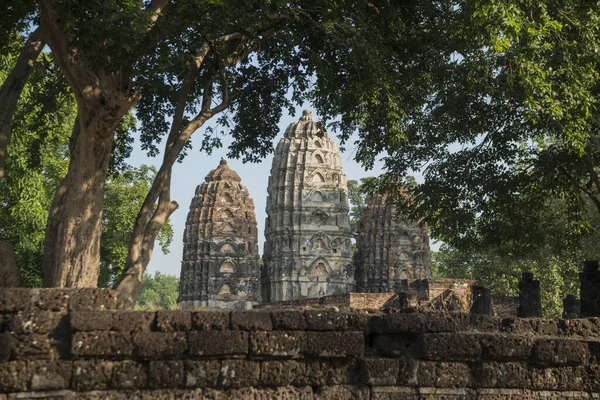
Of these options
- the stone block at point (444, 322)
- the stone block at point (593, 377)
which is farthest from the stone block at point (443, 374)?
the stone block at point (593, 377)

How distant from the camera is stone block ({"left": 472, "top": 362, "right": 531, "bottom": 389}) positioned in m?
6.99

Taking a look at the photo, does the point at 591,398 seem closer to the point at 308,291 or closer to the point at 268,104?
the point at 268,104

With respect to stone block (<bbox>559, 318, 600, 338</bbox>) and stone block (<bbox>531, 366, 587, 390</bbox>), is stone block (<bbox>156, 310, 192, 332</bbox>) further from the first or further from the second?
stone block (<bbox>559, 318, 600, 338</bbox>)

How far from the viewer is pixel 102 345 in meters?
6.10

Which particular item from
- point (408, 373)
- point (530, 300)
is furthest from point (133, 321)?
point (530, 300)

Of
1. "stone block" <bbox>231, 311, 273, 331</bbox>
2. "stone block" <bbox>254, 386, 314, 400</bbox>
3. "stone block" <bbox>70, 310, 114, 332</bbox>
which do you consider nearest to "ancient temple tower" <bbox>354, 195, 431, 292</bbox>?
"stone block" <bbox>254, 386, 314, 400</bbox>

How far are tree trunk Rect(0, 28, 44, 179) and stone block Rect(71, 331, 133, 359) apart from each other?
5.01 m

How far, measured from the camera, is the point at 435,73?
1479 cm

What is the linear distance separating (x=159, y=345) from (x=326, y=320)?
4.46 ft

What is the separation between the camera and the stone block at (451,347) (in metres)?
6.86

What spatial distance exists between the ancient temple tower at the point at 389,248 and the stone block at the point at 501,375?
34.4 m

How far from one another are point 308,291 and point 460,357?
119ft

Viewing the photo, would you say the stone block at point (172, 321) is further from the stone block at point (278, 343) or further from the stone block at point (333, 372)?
the stone block at point (333, 372)

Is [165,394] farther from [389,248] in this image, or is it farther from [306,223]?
[306,223]
